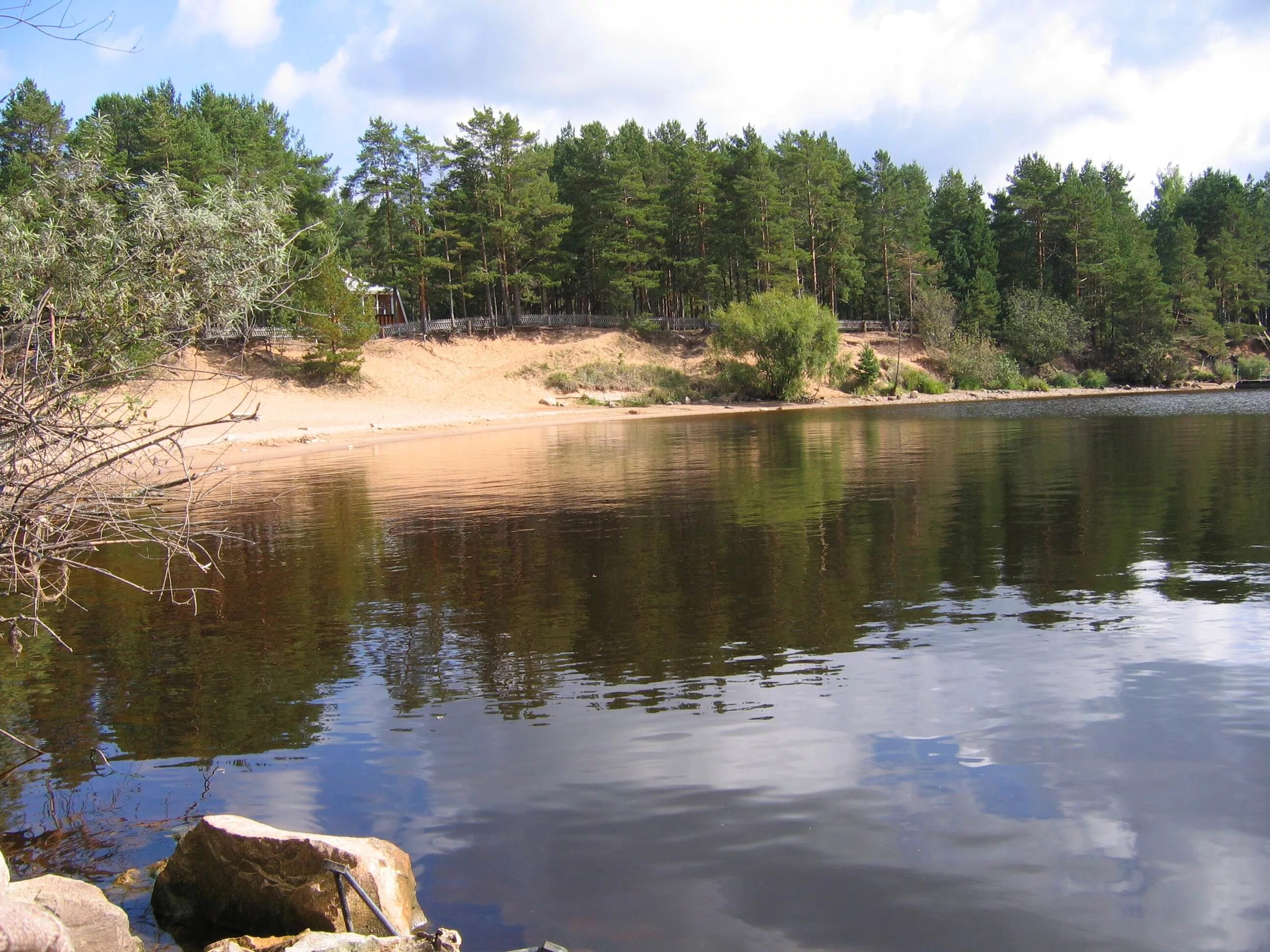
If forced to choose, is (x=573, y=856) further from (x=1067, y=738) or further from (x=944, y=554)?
(x=944, y=554)

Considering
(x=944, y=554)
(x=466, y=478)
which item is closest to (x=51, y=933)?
(x=944, y=554)

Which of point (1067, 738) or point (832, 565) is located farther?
point (832, 565)

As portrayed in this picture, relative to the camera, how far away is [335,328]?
62500 millimetres

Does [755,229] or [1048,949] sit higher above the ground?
[755,229]

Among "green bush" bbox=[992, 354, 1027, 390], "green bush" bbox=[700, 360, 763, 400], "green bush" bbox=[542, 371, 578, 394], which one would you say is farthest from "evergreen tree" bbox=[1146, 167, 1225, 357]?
"green bush" bbox=[542, 371, 578, 394]

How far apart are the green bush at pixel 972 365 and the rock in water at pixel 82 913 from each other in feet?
279

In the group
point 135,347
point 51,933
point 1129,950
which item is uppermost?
point 135,347

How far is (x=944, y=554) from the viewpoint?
665 inches

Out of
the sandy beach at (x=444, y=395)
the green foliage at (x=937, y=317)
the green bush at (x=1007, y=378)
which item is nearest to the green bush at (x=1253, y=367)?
the sandy beach at (x=444, y=395)

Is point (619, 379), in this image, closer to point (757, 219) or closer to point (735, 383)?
point (735, 383)

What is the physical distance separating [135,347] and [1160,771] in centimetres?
954

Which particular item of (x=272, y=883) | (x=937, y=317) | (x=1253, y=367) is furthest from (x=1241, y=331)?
(x=272, y=883)

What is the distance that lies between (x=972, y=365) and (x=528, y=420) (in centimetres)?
→ 4346

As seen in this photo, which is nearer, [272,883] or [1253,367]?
[272,883]
